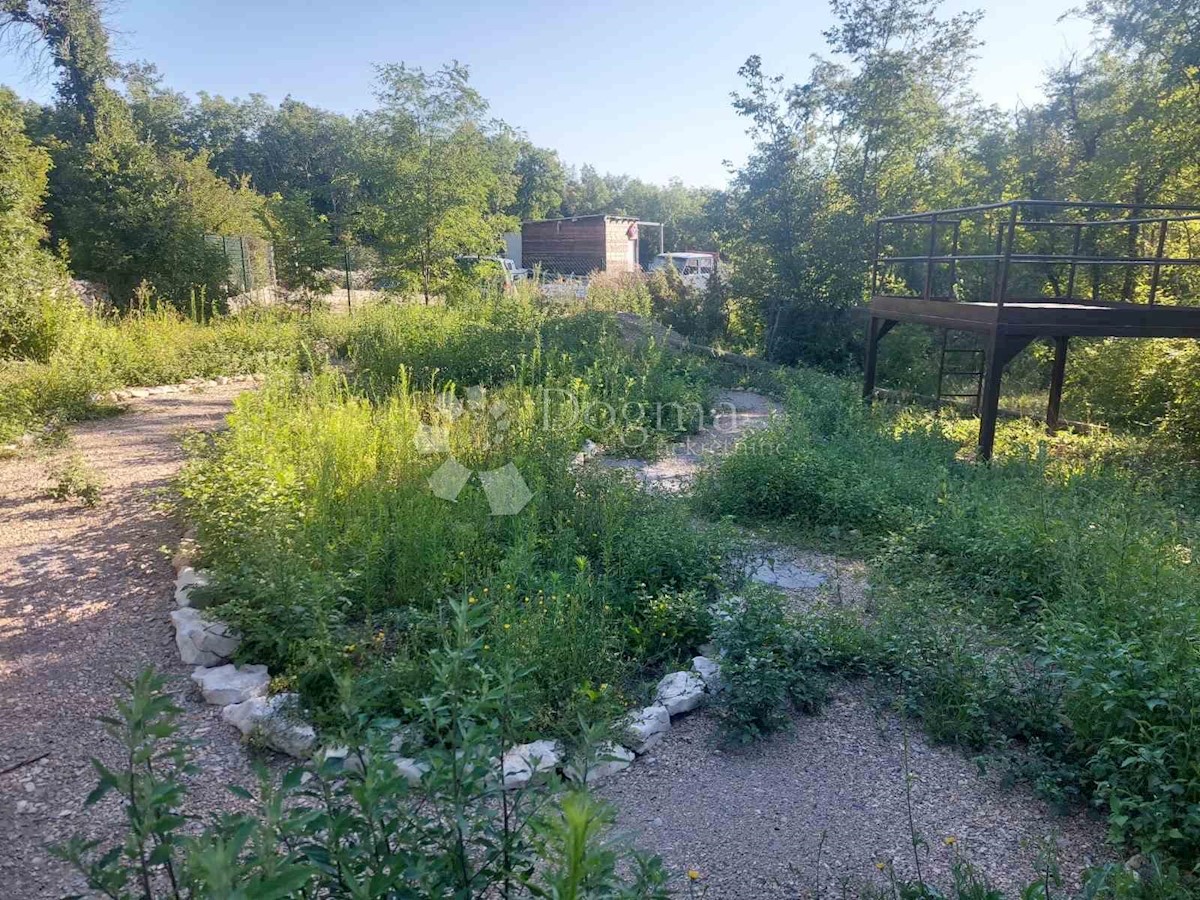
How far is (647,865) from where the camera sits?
1506 millimetres

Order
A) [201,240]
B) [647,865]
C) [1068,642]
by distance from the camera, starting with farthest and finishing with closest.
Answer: [201,240] → [1068,642] → [647,865]

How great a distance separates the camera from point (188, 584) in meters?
3.81

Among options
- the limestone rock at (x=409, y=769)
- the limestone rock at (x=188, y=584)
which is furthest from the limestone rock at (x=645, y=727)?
the limestone rock at (x=188, y=584)

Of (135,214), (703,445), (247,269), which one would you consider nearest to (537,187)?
(247,269)

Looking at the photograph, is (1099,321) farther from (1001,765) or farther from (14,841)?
(14,841)

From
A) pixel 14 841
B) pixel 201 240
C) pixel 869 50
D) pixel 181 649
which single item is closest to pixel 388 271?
pixel 201 240

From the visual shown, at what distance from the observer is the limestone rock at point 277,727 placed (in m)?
2.83

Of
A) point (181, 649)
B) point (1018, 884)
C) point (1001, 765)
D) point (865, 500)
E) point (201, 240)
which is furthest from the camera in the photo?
point (201, 240)

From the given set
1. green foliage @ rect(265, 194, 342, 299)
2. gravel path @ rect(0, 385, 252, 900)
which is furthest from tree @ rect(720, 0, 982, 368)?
gravel path @ rect(0, 385, 252, 900)

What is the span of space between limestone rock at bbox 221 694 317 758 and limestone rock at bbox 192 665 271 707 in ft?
0.46

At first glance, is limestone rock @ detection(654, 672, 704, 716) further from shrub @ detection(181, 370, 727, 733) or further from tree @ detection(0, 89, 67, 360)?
tree @ detection(0, 89, 67, 360)

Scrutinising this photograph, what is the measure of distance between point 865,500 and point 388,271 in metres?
9.92

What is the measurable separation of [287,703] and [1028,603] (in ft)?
12.2

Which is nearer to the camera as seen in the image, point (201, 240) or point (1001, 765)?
point (1001, 765)
